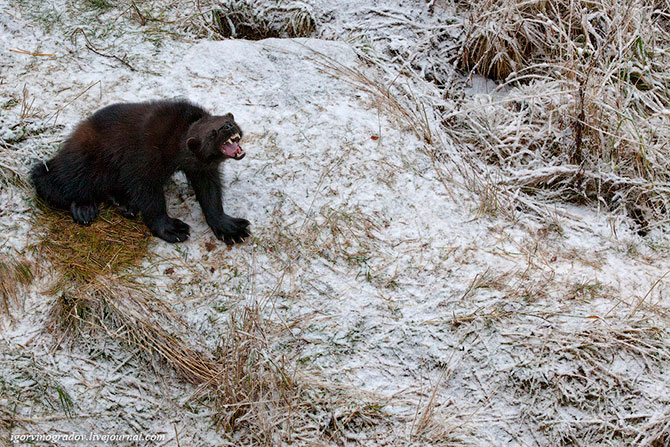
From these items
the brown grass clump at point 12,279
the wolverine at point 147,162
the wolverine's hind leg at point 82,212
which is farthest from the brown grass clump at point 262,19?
the brown grass clump at point 12,279

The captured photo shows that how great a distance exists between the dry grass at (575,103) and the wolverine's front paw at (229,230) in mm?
1950

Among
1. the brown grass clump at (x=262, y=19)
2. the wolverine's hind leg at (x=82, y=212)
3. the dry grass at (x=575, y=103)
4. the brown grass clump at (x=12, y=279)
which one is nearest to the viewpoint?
the brown grass clump at (x=12, y=279)

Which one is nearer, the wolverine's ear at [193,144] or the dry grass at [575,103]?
the wolverine's ear at [193,144]

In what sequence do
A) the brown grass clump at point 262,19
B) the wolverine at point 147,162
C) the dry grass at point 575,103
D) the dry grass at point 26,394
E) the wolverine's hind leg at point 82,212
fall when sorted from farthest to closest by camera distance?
the brown grass clump at point 262,19 < the dry grass at point 575,103 < the wolverine's hind leg at point 82,212 < the wolverine at point 147,162 < the dry grass at point 26,394

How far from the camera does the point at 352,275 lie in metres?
3.67

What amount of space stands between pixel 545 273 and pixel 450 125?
165 cm

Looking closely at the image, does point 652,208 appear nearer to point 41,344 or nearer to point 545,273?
point 545,273

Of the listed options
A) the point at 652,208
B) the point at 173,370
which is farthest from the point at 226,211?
the point at 652,208

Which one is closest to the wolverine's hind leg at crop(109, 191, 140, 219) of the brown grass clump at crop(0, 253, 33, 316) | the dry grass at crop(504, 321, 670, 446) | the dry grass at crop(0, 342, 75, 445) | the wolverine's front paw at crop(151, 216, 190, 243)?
the wolverine's front paw at crop(151, 216, 190, 243)

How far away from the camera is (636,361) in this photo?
10.6ft

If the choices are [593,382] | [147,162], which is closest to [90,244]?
[147,162]

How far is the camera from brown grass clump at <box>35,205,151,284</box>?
355 cm

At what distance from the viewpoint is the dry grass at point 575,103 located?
4367 millimetres

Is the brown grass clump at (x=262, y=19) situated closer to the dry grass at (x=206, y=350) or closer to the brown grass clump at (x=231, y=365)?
the dry grass at (x=206, y=350)
